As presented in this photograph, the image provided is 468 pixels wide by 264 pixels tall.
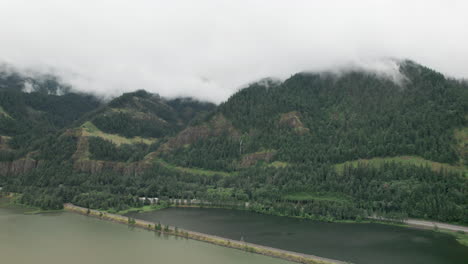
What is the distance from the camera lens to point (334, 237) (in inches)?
4434

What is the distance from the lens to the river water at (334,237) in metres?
95.2

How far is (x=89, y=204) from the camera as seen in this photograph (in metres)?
160

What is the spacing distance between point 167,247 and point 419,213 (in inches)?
3682

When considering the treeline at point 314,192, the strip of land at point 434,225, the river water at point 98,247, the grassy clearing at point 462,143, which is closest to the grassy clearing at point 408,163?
the treeline at point 314,192

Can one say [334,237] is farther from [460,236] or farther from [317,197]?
[317,197]

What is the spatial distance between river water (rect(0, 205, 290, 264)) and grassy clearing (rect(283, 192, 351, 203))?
65.1m

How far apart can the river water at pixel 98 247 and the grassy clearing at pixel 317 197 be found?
6505 centimetres

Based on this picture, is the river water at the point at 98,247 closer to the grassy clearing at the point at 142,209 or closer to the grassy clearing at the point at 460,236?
the grassy clearing at the point at 142,209

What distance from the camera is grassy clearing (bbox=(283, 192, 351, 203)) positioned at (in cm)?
15286

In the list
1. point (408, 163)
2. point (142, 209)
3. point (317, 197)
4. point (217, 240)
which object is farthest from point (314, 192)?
point (142, 209)

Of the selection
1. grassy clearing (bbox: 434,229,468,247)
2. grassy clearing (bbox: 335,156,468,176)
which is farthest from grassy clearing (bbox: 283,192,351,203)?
grassy clearing (bbox: 434,229,468,247)

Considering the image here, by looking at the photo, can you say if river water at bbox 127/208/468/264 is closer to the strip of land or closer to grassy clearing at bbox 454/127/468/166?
the strip of land

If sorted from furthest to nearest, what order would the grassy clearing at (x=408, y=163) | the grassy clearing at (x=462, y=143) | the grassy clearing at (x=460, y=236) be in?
the grassy clearing at (x=462, y=143) → the grassy clearing at (x=408, y=163) → the grassy clearing at (x=460, y=236)

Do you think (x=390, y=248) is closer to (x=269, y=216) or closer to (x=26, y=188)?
(x=269, y=216)
